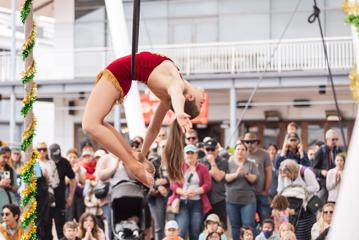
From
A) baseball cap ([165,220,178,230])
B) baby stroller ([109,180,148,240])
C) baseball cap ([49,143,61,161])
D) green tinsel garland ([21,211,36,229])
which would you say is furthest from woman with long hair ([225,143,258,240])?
green tinsel garland ([21,211,36,229])

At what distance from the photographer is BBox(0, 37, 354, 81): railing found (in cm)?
2223

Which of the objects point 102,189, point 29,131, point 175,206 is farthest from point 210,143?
point 29,131

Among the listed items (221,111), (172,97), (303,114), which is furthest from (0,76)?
(172,97)

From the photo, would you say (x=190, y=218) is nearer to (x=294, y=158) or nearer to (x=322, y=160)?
(x=294, y=158)

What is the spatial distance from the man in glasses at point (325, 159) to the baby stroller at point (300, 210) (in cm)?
66

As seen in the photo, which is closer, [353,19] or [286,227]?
[353,19]

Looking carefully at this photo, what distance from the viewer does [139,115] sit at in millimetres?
12633

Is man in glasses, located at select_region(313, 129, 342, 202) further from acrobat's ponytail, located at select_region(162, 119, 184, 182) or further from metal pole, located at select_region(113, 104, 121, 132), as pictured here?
metal pole, located at select_region(113, 104, 121, 132)

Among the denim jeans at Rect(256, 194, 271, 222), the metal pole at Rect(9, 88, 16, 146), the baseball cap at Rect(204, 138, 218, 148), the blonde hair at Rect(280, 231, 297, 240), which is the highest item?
the metal pole at Rect(9, 88, 16, 146)

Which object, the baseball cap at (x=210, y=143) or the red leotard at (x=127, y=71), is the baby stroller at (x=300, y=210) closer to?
the baseball cap at (x=210, y=143)

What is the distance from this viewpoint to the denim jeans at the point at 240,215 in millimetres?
10594

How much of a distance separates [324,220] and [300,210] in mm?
553

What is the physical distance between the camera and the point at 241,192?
1058 centimetres

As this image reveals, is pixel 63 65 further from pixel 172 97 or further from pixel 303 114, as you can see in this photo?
pixel 172 97
